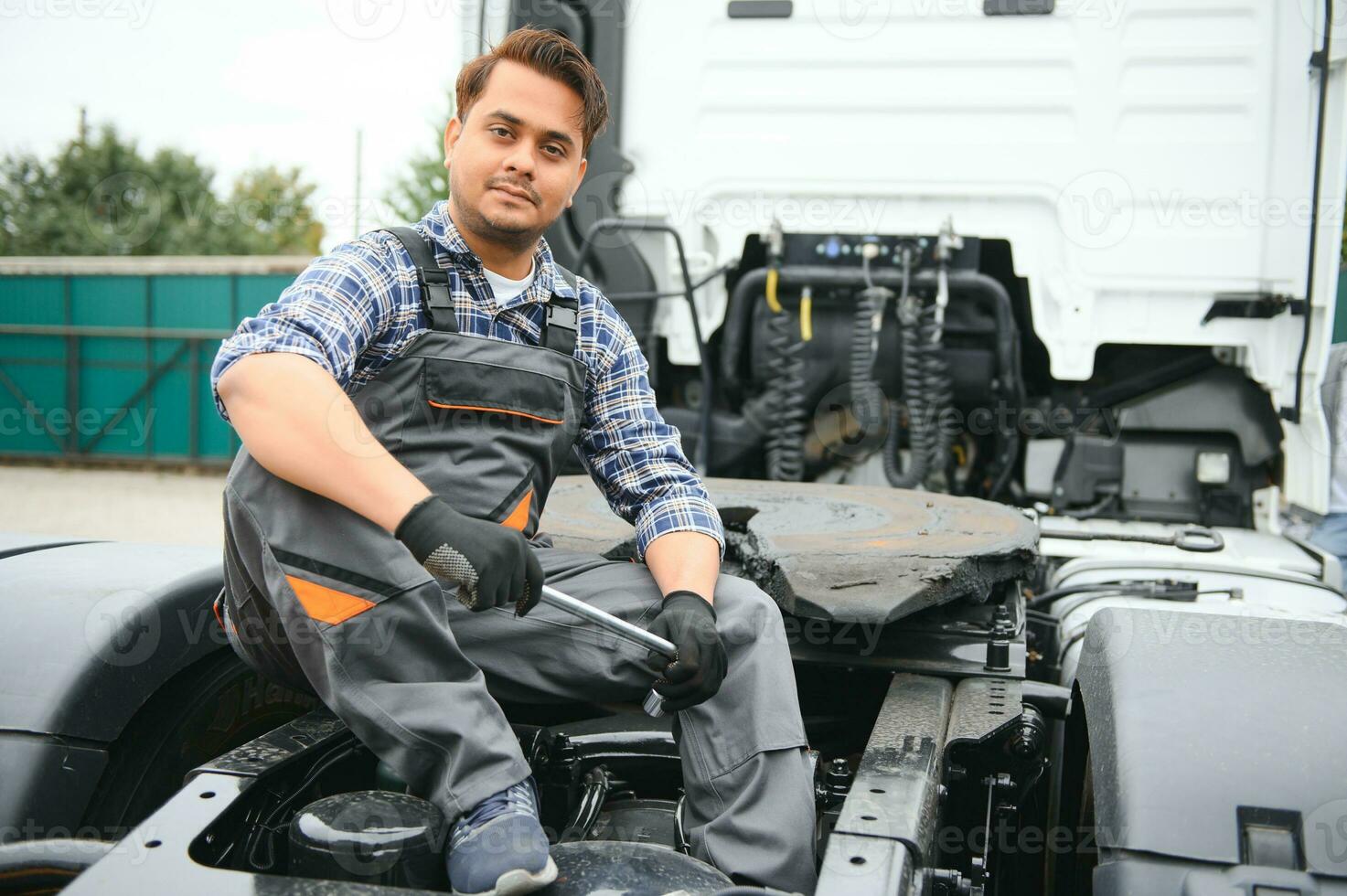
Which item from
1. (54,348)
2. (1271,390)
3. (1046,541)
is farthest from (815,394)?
(54,348)

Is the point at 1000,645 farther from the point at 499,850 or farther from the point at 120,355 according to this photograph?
the point at 120,355

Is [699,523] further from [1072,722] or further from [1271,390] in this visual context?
[1271,390]

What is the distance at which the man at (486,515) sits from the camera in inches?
56.9

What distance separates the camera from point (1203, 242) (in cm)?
326

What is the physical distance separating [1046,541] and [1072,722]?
1249 millimetres

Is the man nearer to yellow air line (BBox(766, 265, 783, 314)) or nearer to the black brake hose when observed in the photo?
yellow air line (BBox(766, 265, 783, 314))

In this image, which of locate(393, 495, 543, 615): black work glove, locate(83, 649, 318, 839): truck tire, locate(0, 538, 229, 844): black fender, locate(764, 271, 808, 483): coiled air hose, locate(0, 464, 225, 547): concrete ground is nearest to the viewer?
locate(393, 495, 543, 615): black work glove

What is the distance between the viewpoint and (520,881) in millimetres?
1295

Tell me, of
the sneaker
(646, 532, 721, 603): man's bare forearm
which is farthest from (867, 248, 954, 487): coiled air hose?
the sneaker

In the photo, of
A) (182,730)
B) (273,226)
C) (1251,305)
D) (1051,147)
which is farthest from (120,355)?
(273,226)

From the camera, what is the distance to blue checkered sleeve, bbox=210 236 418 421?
1547 mm

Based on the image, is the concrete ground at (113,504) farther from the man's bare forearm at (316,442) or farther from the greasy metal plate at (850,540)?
the man's bare forearm at (316,442)

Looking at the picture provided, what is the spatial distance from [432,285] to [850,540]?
102cm

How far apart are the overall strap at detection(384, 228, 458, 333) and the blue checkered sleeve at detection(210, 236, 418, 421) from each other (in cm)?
2
